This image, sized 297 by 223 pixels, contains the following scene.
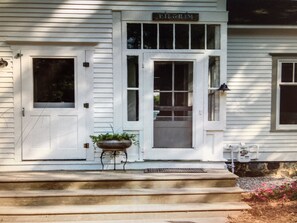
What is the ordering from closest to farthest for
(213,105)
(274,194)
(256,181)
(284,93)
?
(274,194) < (213,105) < (256,181) < (284,93)

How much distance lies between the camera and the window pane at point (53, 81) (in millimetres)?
5332

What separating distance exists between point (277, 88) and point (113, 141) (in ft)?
11.8

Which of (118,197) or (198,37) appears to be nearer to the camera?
(118,197)

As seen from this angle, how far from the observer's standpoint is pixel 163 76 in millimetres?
5445

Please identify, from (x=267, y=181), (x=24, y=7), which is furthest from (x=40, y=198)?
(x=267, y=181)

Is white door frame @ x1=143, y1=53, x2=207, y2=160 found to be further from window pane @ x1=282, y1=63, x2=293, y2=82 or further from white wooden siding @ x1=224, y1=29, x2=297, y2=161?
window pane @ x1=282, y1=63, x2=293, y2=82

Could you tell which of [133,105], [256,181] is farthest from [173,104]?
[256,181]

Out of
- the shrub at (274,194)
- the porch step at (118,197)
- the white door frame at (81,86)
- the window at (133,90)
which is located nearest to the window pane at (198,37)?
the window at (133,90)

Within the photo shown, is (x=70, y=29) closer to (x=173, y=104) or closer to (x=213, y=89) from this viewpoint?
(x=173, y=104)

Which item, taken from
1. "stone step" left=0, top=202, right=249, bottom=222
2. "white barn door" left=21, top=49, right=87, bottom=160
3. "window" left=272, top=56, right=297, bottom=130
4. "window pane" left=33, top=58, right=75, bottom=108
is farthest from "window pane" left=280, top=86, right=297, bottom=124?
"window pane" left=33, top=58, right=75, bottom=108

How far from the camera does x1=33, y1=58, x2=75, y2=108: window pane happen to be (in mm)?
5332

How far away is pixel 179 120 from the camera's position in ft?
18.0

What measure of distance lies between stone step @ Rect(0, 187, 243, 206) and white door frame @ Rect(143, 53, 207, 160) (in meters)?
0.97

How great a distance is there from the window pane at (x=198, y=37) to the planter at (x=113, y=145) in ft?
6.46
